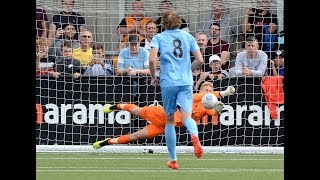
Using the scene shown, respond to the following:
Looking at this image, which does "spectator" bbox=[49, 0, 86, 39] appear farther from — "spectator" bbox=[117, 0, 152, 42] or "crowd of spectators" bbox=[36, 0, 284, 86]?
"spectator" bbox=[117, 0, 152, 42]

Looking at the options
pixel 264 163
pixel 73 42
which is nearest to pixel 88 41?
pixel 73 42

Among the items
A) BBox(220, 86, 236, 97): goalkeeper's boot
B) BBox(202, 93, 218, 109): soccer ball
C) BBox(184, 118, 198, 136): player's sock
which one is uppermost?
BBox(220, 86, 236, 97): goalkeeper's boot

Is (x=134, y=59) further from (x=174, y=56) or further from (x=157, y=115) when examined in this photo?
(x=174, y=56)

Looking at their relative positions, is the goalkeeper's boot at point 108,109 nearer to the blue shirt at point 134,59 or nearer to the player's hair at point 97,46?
the blue shirt at point 134,59

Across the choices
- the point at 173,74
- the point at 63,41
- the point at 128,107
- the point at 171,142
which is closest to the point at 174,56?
the point at 173,74

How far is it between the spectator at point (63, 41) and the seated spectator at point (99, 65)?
0.39 meters

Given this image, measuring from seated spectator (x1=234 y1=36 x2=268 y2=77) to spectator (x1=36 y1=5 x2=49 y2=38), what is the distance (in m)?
3.26

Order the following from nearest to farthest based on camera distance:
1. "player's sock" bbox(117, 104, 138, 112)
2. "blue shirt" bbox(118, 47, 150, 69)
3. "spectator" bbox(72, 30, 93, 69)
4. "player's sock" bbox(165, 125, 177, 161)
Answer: "player's sock" bbox(165, 125, 177, 161) → "player's sock" bbox(117, 104, 138, 112) → "blue shirt" bbox(118, 47, 150, 69) → "spectator" bbox(72, 30, 93, 69)

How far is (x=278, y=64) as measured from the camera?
17531mm

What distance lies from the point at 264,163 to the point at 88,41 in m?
4.81

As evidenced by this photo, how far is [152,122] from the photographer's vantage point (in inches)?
585

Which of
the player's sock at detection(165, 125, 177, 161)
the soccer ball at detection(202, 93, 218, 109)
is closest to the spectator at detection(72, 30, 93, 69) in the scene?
the soccer ball at detection(202, 93, 218, 109)

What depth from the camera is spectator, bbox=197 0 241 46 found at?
17875 millimetres
